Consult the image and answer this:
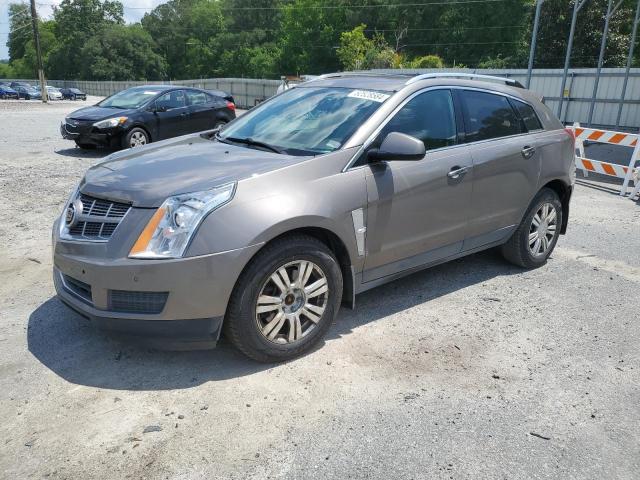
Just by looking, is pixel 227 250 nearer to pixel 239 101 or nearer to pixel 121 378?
pixel 121 378

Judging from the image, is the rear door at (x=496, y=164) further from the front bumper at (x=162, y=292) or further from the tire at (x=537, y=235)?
the front bumper at (x=162, y=292)

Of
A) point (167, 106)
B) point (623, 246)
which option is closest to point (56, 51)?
point (167, 106)

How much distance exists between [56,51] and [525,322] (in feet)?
359

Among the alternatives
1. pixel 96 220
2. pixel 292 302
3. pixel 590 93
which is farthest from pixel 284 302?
pixel 590 93

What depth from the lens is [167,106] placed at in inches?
495

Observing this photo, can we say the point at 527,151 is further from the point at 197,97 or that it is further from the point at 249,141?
the point at 197,97

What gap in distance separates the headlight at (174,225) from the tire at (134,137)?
9159mm

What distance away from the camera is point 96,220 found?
3418 millimetres

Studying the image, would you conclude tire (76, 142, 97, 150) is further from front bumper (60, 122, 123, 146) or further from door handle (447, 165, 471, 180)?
door handle (447, 165, 471, 180)

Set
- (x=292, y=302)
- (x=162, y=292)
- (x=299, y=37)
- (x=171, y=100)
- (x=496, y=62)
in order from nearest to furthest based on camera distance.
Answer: (x=162, y=292)
(x=292, y=302)
(x=171, y=100)
(x=496, y=62)
(x=299, y=37)

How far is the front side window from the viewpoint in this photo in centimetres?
1245

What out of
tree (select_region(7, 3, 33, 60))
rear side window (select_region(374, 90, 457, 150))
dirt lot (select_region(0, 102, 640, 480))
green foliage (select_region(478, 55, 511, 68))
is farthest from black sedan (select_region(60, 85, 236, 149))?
tree (select_region(7, 3, 33, 60))

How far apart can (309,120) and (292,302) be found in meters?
1.48

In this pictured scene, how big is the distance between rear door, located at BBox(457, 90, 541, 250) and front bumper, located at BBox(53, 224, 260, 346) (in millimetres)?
2241
